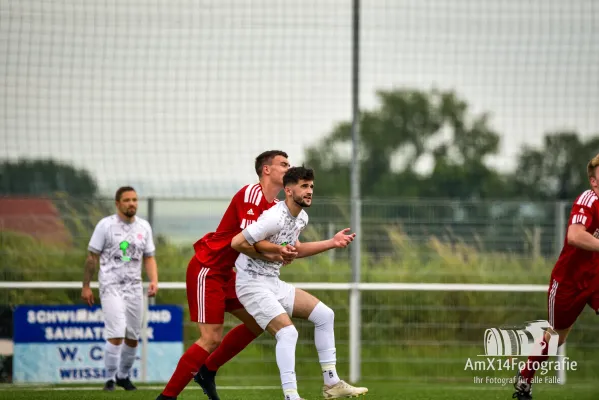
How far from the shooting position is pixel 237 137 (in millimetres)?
13531

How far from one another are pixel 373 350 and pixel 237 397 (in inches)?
120

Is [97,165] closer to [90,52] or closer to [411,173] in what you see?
[90,52]

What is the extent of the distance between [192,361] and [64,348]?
462 cm

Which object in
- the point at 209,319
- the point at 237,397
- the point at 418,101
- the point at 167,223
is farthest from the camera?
the point at 418,101

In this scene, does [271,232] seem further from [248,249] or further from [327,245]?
[327,245]

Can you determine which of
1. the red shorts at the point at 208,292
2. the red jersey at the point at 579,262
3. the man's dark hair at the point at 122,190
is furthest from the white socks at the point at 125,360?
the red jersey at the point at 579,262

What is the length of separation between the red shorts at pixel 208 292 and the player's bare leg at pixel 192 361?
85 mm

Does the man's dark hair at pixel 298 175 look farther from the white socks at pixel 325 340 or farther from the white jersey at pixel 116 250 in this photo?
the white jersey at pixel 116 250

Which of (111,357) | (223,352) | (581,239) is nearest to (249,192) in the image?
(223,352)

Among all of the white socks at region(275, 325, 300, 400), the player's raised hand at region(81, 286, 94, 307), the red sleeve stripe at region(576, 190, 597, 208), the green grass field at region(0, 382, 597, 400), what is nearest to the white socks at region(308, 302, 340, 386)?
the white socks at region(275, 325, 300, 400)

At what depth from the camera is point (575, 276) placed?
9508mm

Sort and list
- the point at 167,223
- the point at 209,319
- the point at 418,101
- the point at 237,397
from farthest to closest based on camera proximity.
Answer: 1. the point at 418,101
2. the point at 167,223
3. the point at 237,397
4. the point at 209,319

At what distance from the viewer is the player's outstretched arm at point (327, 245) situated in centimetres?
834

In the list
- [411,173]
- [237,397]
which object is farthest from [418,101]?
[237,397]
